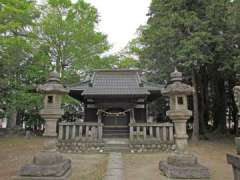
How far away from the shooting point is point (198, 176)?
6773mm

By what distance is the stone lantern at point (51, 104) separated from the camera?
25.4 feet

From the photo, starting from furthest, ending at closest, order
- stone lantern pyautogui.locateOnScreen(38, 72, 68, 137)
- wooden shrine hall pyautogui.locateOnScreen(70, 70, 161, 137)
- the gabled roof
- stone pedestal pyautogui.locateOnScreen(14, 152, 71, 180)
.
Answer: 1. wooden shrine hall pyautogui.locateOnScreen(70, 70, 161, 137)
2. the gabled roof
3. stone lantern pyautogui.locateOnScreen(38, 72, 68, 137)
4. stone pedestal pyautogui.locateOnScreen(14, 152, 71, 180)

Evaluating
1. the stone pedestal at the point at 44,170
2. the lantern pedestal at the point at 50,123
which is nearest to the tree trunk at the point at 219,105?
the lantern pedestal at the point at 50,123

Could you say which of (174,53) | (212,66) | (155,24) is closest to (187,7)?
(155,24)

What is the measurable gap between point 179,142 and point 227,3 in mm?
13166

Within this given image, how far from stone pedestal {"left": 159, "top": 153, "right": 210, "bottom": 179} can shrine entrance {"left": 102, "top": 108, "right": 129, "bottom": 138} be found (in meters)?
8.12

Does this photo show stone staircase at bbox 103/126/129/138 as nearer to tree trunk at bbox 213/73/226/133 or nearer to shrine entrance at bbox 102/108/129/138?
shrine entrance at bbox 102/108/129/138

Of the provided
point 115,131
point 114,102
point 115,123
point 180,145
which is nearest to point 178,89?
point 180,145

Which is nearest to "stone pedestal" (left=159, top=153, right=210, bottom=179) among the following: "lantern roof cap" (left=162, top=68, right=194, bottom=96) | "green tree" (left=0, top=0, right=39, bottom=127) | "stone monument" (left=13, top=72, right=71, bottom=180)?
"lantern roof cap" (left=162, top=68, right=194, bottom=96)

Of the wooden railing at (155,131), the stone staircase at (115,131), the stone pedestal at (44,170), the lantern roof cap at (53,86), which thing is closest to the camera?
the stone pedestal at (44,170)

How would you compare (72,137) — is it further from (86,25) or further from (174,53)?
(86,25)

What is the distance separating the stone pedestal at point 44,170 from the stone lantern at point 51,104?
839mm

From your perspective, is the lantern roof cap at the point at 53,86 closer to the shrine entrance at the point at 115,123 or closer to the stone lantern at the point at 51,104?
the stone lantern at the point at 51,104

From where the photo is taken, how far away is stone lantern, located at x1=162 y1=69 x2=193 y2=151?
766 centimetres
